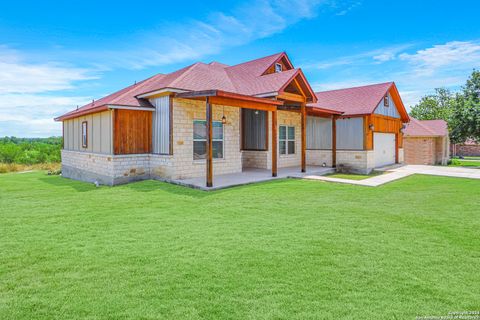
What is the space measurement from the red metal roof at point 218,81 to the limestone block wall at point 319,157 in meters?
4.24

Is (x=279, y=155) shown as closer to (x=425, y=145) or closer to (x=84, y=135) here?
(x=84, y=135)

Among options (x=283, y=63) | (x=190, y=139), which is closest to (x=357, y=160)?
(x=283, y=63)

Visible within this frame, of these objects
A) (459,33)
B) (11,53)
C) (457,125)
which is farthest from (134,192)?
(457,125)

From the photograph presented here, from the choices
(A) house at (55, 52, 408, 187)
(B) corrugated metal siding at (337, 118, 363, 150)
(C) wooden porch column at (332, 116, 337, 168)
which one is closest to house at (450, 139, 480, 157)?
(A) house at (55, 52, 408, 187)

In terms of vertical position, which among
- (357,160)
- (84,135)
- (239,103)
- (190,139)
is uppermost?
(239,103)

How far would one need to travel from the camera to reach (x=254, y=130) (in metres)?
14.4

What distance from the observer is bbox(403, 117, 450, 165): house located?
20.6 meters

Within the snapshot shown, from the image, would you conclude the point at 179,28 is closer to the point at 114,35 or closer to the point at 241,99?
the point at 114,35

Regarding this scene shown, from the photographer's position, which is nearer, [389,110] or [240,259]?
[240,259]

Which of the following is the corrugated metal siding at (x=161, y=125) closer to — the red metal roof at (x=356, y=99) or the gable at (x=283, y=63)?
the gable at (x=283, y=63)

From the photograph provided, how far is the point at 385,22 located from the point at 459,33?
208 inches

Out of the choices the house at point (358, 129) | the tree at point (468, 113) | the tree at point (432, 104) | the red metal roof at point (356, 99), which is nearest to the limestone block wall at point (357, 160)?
the house at point (358, 129)

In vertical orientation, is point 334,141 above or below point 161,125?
below

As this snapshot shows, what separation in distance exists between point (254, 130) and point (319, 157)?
4.33 m
